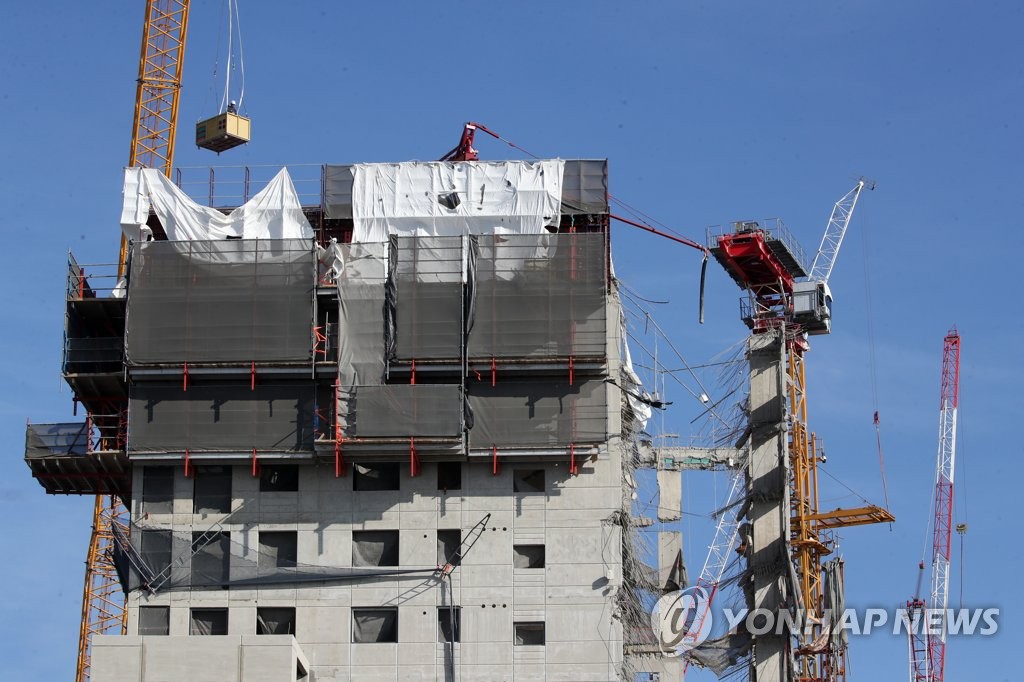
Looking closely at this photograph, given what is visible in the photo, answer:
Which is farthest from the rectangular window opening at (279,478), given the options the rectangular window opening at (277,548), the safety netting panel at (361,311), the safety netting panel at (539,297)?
the safety netting panel at (539,297)

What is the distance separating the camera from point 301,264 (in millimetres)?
120750

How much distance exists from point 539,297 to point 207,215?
71.6 feet

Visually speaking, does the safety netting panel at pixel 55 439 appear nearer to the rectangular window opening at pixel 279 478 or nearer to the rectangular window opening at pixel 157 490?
the rectangular window opening at pixel 157 490

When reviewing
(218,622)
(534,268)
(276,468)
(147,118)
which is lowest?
(218,622)

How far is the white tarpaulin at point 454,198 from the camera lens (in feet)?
409

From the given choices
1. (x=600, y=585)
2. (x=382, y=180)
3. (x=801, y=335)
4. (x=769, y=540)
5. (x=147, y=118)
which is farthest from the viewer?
(x=147, y=118)

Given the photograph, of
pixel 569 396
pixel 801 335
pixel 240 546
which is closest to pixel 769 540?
pixel 801 335

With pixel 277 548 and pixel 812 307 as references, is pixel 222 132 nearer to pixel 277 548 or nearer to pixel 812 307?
pixel 812 307

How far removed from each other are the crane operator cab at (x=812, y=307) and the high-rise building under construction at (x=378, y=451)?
43676 millimetres

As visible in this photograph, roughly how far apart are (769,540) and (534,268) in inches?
1435

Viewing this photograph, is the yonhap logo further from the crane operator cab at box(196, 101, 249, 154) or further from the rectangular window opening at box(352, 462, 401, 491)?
the crane operator cab at box(196, 101, 249, 154)

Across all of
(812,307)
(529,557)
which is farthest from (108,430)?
(812,307)

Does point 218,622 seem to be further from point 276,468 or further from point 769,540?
point 769,540

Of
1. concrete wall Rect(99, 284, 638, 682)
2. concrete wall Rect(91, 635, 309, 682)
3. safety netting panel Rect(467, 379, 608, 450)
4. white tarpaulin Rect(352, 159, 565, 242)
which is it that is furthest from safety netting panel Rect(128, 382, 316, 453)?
concrete wall Rect(91, 635, 309, 682)
